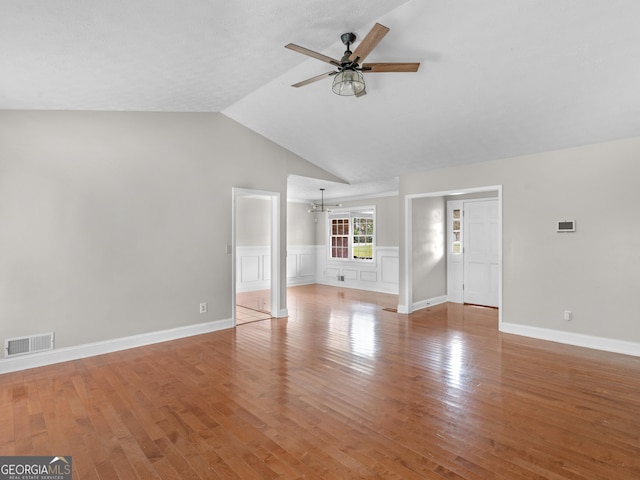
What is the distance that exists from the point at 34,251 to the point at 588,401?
5.64 meters

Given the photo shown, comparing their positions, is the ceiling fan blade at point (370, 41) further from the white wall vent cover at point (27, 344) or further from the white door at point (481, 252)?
the white door at point (481, 252)

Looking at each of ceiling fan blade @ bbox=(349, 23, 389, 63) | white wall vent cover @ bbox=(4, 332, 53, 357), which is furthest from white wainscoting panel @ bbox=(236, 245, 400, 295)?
ceiling fan blade @ bbox=(349, 23, 389, 63)

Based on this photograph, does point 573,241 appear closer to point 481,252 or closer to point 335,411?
point 481,252

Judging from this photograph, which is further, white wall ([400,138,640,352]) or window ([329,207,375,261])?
window ([329,207,375,261])

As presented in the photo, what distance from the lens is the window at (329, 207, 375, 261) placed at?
9.27 m

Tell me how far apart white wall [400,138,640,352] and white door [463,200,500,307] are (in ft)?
5.82

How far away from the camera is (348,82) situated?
9.37 feet

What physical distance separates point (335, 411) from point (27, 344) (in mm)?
3456

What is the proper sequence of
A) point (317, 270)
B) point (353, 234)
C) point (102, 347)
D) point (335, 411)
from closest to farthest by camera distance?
1. point (335, 411)
2. point (102, 347)
3. point (353, 234)
4. point (317, 270)

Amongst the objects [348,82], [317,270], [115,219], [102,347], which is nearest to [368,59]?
[348,82]

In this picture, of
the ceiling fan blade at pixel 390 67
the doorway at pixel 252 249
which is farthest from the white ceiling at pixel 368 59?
the doorway at pixel 252 249

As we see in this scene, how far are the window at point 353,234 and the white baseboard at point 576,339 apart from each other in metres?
4.41

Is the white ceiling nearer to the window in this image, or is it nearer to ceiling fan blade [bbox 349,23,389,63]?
ceiling fan blade [bbox 349,23,389,63]

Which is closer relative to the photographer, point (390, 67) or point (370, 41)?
point (370, 41)
